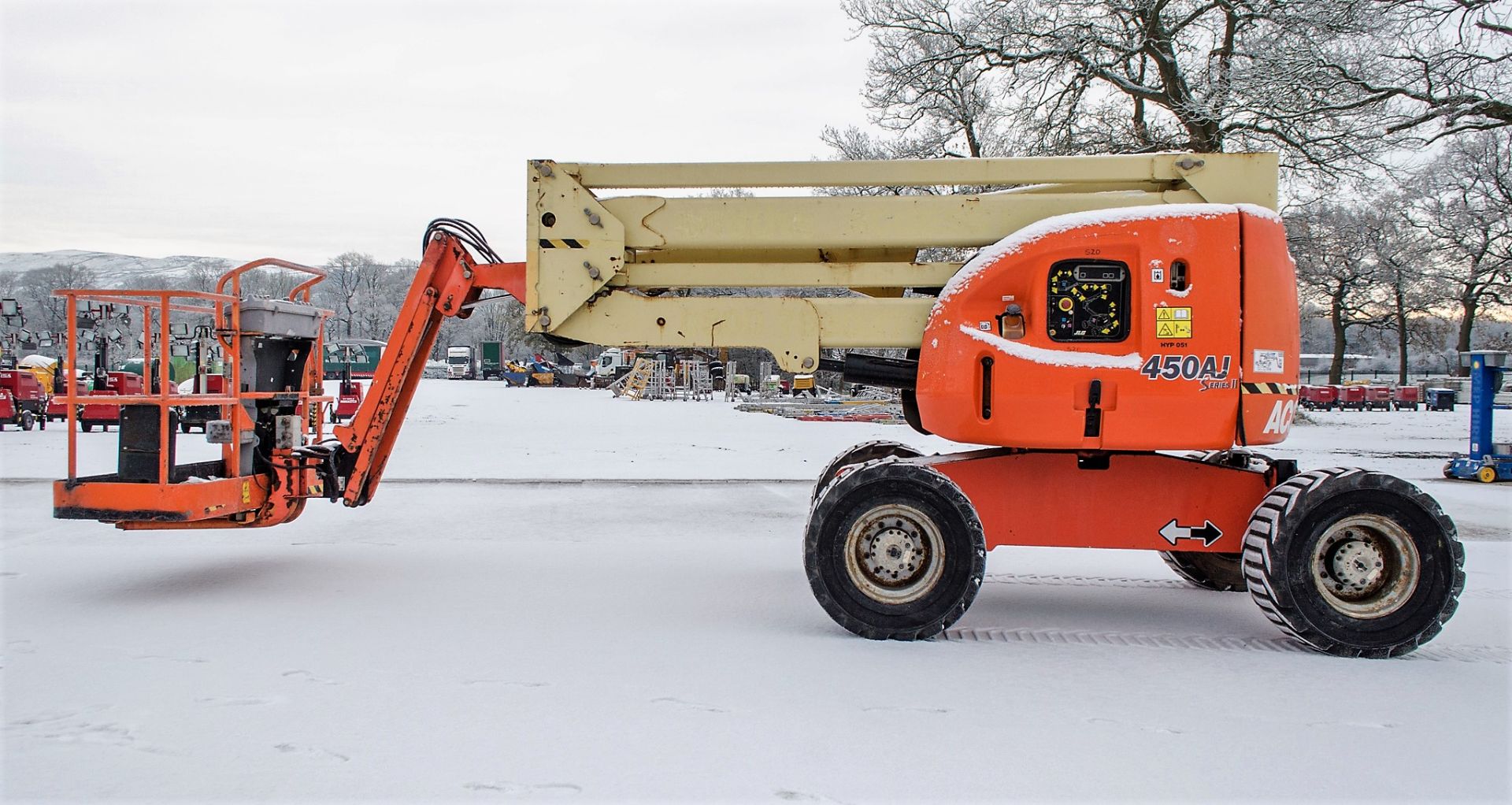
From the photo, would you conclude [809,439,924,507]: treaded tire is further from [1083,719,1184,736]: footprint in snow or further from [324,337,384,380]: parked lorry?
[324,337,384,380]: parked lorry

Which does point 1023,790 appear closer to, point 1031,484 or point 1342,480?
point 1031,484

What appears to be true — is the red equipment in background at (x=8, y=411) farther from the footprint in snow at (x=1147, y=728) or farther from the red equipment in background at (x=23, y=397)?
the footprint in snow at (x=1147, y=728)

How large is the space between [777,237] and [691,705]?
10.1 feet

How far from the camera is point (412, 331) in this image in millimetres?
6641

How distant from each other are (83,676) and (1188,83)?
83.2ft

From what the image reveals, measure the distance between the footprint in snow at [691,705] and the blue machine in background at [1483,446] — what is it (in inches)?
545

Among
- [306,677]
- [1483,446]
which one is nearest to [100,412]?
[306,677]

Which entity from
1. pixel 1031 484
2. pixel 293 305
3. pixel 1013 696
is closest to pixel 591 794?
pixel 1013 696

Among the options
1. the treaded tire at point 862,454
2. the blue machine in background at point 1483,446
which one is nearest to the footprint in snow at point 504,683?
the treaded tire at point 862,454

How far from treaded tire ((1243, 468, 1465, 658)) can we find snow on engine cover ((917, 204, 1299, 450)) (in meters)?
0.48

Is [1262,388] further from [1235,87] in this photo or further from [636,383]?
[636,383]

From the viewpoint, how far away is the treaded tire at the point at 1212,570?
6555mm

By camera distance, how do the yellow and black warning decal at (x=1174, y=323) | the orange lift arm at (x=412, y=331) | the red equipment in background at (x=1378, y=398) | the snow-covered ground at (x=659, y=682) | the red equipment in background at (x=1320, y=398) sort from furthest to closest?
the red equipment in background at (x=1378, y=398) < the red equipment in background at (x=1320, y=398) < the orange lift arm at (x=412, y=331) < the yellow and black warning decal at (x=1174, y=323) < the snow-covered ground at (x=659, y=682)

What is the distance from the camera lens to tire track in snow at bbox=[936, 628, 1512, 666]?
200 inches
